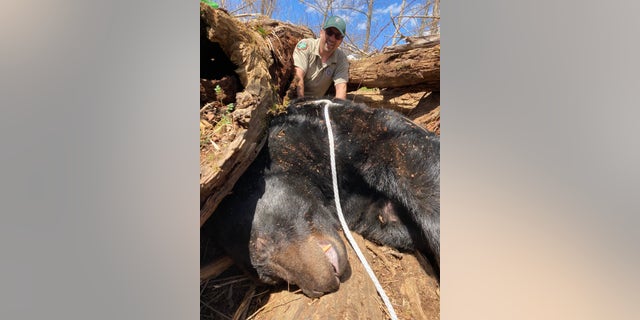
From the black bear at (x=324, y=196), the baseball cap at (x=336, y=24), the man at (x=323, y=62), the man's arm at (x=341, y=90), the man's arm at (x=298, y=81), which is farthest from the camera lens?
the man's arm at (x=341, y=90)

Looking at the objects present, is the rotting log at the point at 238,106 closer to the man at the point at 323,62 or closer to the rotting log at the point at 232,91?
the rotting log at the point at 232,91

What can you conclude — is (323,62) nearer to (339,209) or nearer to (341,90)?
(341,90)

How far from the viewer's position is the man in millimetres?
3436

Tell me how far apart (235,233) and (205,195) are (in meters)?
0.61

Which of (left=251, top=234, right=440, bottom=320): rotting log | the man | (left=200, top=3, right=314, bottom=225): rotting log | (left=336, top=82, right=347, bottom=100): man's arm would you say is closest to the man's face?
the man

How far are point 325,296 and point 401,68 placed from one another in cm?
295

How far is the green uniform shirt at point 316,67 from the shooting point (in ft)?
11.4

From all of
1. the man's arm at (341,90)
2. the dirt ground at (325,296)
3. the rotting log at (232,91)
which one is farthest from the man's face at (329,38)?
the dirt ground at (325,296)

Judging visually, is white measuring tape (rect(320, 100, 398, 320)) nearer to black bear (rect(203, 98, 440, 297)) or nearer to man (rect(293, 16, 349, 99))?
black bear (rect(203, 98, 440, 297))

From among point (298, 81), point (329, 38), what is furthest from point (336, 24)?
point (298, 81)

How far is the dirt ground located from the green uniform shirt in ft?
6.28

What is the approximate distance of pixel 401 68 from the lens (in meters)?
4.02
